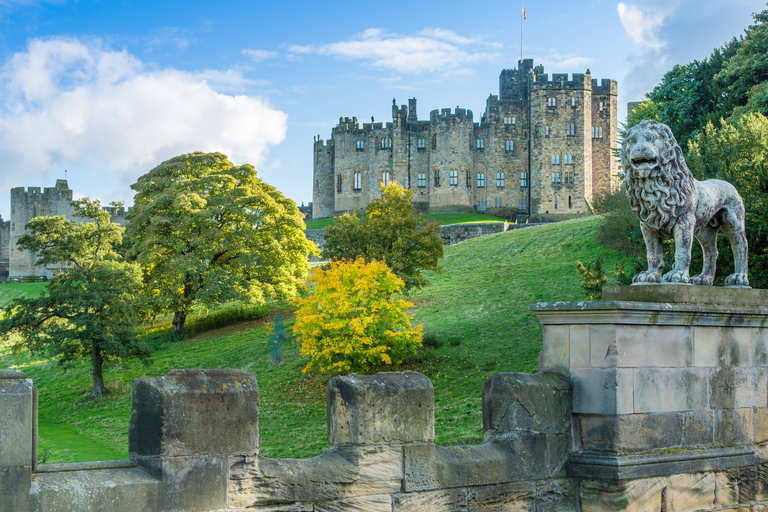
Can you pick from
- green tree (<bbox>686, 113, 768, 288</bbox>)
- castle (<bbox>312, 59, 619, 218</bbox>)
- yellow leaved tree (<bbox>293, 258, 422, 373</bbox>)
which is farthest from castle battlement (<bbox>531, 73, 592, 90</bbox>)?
yellow leaved tree (<bbox>293, 258, 422, 373</bbox>)

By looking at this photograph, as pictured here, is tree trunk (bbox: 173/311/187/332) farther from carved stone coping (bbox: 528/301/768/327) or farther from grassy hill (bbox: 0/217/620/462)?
carved stone coping (bbox: 528/301/768/327)

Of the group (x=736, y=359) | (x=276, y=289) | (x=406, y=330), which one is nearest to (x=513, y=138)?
(x=276, y=289)

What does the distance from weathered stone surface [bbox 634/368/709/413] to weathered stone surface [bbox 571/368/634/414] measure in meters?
0.10

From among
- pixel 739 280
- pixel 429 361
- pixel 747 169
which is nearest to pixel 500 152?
pixel 429 361

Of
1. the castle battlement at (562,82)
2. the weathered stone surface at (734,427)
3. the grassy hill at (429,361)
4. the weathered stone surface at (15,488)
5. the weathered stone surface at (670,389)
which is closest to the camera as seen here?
the weathered stone surface at (15,488)

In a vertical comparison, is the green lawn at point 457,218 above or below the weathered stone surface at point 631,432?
above

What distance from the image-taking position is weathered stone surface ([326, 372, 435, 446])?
217 inches

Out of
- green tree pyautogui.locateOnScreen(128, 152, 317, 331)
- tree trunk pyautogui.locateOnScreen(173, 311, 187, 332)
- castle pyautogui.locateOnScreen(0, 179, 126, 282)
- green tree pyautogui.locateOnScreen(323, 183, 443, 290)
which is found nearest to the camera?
green tree pyautogui.locateOnScreen(323, 183, 443, 290)

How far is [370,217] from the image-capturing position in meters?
31.0

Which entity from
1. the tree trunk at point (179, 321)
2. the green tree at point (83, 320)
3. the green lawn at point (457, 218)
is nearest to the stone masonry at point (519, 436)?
the green tree at point (83, 320)

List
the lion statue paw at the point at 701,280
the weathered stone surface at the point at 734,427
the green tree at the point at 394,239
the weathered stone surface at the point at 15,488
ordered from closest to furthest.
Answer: the weathered stone surface at the point at 15,488 → the weathered stone surface at the point at 734,427 → the lion statue paw at the point at 701,280 → the green tree at the point at 394,239

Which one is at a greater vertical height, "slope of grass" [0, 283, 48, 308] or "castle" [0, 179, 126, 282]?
"castle" [0, 179, 126, 282]

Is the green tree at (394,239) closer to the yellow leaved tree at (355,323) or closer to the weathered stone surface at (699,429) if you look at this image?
the yellow leaved tree at (355,323)

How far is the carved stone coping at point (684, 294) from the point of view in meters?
6.75
